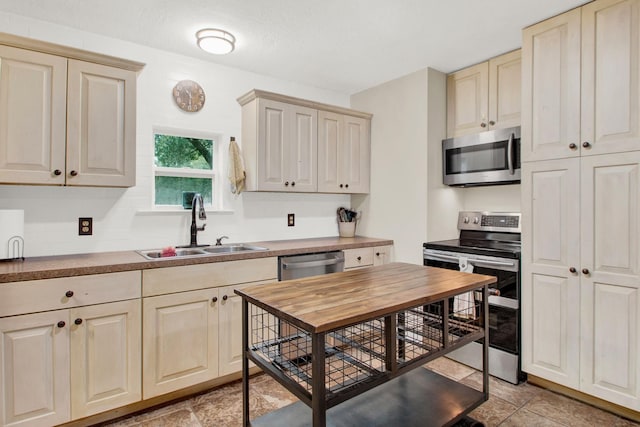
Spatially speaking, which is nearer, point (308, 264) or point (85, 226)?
point (85, 226)

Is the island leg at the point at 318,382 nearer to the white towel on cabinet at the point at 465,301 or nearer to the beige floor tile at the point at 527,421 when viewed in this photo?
the beige floor tile at the point at 527,421

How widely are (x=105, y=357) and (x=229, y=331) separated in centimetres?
73

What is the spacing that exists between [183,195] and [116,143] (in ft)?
2.23

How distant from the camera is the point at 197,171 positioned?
2975 mm

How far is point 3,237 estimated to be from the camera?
198cm

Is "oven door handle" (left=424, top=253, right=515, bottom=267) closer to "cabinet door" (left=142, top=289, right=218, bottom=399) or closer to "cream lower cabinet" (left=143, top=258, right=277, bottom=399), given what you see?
"cream lower cabinet" (left=143, top=258, right=277, bottom=399)

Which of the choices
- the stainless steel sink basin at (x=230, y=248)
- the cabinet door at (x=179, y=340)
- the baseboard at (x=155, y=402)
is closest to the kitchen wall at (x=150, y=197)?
the stainless steel sink basin at (x=230, y=248)

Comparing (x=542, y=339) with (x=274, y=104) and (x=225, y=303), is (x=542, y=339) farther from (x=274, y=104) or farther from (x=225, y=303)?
(x=274, y=104)

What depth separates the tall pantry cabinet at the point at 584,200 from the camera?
6.63 ft

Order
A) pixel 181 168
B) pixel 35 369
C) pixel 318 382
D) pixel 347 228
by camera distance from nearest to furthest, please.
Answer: pixel 318 382 → pixel 35 369 → pixel 181 168 → pixel 347 228

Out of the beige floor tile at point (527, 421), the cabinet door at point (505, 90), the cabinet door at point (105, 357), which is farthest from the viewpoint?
the cabinet door at point (505, 90)

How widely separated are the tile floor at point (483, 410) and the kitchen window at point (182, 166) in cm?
144

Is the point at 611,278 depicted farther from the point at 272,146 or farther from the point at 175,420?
the point at 175,420

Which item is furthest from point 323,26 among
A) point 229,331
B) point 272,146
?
point 229,331
